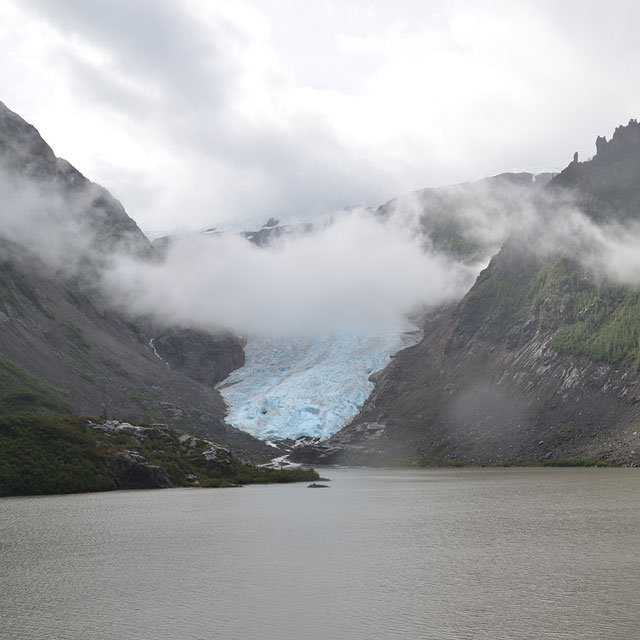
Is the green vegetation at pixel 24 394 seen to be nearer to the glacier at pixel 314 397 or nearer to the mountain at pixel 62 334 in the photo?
the mountain at pixel 62 334

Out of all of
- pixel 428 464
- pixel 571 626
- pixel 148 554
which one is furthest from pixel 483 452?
pixel 571 626

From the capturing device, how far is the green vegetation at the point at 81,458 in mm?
62000

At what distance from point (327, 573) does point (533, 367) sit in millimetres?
118398

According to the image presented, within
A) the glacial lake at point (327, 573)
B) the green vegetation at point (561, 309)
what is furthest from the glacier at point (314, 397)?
the glacial lake at point (327, 573)

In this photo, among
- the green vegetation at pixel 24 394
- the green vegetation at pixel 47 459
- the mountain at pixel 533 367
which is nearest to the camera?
the green vegetation at pixel 47 459

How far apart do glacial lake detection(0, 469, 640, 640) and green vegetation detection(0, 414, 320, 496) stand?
18555 millimetres

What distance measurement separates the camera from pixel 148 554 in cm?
2889

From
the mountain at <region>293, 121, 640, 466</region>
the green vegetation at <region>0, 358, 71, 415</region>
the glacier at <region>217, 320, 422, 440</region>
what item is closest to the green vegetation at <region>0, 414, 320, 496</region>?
the green vegetation at <region>0, 358, 71, 415</region>

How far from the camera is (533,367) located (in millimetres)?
135750

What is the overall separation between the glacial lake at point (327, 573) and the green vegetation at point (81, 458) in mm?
18555

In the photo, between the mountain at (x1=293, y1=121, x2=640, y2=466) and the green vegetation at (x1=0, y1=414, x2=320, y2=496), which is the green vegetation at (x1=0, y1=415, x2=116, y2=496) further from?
the mountain at (x1=293, y1=121, x2=640, y2=466)

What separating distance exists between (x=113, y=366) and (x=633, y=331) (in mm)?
108187

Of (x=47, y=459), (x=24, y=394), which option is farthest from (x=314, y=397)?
(x=47, y=459)

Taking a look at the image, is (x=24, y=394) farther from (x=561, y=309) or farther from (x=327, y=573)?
(x=561, y=309)
